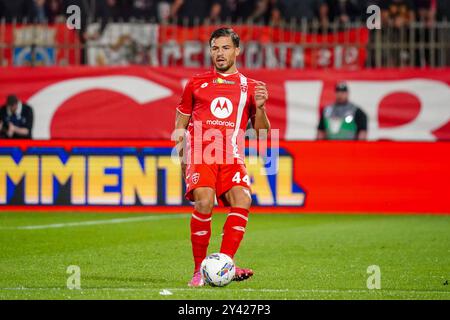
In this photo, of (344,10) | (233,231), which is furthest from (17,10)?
(233,231)

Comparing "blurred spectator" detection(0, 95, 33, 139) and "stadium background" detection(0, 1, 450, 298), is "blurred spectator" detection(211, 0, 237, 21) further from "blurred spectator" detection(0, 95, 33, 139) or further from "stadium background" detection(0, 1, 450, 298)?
"blurred spectator" detection(0, 95, 33, 139)

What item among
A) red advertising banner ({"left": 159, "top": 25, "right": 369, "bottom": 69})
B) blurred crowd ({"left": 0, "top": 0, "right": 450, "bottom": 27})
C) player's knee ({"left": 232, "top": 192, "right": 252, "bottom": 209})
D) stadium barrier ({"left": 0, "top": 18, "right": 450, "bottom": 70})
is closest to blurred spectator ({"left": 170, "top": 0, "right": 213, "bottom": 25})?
blurred crowd ({"left": 0, "top": 0, "right": 450, "bottom": 27})

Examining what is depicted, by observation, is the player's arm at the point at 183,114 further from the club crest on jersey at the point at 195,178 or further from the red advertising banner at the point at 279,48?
the red advertising banner at the point at 279,48

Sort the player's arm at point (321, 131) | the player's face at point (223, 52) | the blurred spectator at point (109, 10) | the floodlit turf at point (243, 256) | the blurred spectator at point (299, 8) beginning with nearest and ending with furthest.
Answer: the floodlit turf at point (243, 256), the player's face at point (223, 52), the player's arm at point (321, 131), the blurred spectator at point (109, 10), the blurred spectator at point (299, 8)

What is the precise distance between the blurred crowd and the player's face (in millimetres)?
10701

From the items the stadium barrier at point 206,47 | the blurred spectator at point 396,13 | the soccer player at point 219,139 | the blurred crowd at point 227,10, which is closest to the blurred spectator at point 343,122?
the stadium barrier at point 206,47

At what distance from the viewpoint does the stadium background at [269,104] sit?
57.2ft

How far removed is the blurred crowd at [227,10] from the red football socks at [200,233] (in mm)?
11205

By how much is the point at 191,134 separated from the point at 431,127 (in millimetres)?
10156

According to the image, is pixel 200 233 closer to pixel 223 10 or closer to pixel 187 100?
pixel 187 100

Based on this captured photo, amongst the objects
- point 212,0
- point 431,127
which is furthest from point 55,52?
point 431,127

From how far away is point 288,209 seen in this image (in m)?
17.6

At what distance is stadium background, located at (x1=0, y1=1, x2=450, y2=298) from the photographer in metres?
17.4
